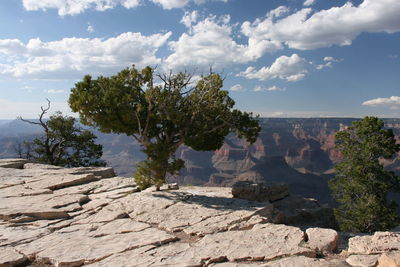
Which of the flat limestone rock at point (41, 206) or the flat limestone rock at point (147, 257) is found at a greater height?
the flat limestone rock at point (147, 257)

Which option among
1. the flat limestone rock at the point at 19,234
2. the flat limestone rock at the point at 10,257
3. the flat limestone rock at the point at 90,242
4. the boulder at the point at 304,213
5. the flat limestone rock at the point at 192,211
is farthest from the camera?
the boulder at the point at 304,213

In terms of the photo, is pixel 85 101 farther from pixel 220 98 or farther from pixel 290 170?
pixel 290 170

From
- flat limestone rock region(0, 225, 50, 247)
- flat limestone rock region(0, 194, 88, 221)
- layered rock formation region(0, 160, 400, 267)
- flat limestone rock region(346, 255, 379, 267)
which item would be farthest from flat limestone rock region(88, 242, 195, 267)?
flat limestone rock region(0, 194, 88, 221)

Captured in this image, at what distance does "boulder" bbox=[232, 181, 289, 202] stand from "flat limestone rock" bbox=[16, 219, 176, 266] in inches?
298

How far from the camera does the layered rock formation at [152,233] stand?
7.88 m

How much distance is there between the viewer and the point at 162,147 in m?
16.1

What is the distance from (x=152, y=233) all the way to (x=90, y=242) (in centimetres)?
191

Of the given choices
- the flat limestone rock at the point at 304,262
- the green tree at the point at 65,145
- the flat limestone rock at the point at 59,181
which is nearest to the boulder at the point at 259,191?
the flat limestone rock at the point at 59,181

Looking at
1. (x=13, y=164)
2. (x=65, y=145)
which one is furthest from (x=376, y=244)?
(x=65, y=145)

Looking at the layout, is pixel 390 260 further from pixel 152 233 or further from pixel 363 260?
pixel 152 233

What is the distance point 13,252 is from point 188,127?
9.91 m

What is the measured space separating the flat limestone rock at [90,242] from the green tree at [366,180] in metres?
18.7

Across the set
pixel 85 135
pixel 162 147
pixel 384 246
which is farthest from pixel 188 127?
pixel 85 135

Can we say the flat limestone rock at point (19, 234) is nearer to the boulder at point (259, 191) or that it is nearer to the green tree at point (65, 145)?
the boulder at point (259, 191)
